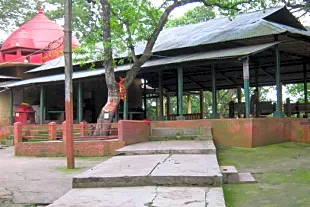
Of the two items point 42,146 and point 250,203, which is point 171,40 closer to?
point 42,146

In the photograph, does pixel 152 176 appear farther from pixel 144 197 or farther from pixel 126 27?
pixel 126 27

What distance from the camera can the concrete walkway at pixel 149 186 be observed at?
173 inches

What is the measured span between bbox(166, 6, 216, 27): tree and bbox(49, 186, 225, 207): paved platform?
26.7 metres

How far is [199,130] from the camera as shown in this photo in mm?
12344

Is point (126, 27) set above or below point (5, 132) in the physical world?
above

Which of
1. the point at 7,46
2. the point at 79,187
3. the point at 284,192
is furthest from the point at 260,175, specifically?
Result: the point at 7,46

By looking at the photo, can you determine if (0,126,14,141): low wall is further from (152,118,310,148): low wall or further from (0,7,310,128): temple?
(152,118,310,148): low wall

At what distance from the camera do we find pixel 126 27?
13016mm

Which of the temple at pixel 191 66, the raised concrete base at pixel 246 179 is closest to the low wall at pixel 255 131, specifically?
the temple at pixel 191 66

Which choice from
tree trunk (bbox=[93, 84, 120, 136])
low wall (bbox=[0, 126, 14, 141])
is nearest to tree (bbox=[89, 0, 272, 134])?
tree trunk (bbox=[93, 84, 120, 136])

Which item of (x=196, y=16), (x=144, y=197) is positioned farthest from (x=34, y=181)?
(x=196, y=16)

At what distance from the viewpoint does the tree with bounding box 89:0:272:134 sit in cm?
1252

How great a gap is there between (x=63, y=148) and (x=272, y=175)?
22.2 ft

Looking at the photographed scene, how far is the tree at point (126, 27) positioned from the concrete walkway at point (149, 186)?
6735 millimetres
